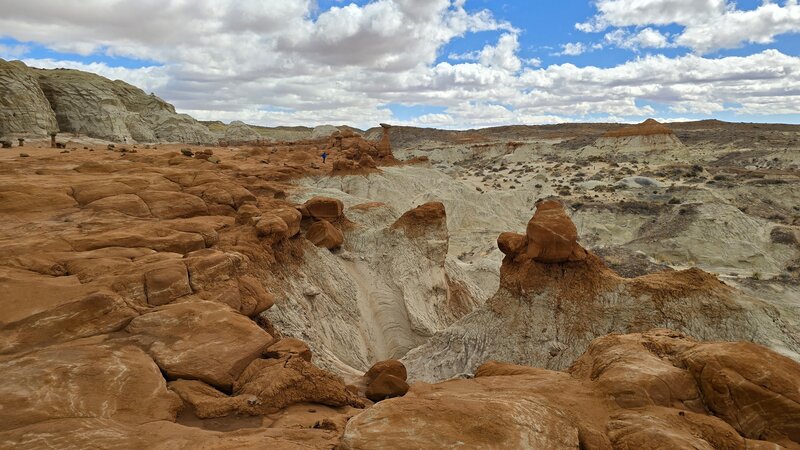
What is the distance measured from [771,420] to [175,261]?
9752mm

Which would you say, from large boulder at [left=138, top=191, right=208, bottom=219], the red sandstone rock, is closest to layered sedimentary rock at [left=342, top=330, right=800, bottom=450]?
the red sandstone rock

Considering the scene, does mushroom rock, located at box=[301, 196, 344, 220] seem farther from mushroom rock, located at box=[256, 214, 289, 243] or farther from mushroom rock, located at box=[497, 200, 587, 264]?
mushroom rock, located at box=[497, 200, 587, 264]

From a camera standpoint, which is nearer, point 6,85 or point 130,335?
point 130,335

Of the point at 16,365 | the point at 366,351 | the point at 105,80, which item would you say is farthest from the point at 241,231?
the point at 105,80

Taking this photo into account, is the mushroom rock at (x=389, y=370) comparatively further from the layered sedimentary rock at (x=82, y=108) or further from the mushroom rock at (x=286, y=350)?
the layered sedimentary rock at (x=82, y=108)

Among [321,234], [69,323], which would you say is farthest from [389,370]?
[321,234]

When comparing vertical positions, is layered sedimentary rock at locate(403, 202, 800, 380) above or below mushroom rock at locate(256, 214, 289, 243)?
below

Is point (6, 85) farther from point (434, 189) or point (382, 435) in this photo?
point (382, 435)

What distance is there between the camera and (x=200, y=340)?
7.28 meters

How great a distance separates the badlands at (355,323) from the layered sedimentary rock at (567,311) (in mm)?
57

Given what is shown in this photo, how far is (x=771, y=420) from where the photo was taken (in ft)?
18.4

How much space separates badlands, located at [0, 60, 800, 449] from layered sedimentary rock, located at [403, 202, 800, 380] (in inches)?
2.2

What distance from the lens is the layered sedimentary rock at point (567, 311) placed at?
12.2 metres

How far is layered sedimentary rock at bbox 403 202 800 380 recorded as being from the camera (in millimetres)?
12180
